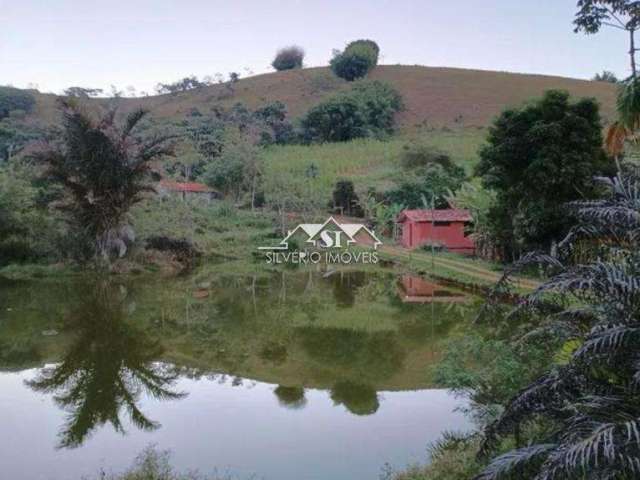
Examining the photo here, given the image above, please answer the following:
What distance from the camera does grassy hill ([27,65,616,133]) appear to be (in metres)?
57.5

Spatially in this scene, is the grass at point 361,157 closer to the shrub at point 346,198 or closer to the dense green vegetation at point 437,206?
the dense green vegetation at point 437,206

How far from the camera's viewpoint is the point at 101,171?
20.3 metres

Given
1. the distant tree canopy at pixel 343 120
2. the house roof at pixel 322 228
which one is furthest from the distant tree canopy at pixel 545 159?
the distant tree canopy at pixel 343 120

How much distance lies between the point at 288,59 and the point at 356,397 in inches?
3065

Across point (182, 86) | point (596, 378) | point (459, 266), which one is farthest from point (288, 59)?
point (596, 378)

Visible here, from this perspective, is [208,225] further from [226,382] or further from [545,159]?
[226,382]

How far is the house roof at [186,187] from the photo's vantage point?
30.5 metres

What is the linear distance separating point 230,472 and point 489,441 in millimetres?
3212

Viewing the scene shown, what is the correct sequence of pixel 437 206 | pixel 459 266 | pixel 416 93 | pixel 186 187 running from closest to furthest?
pixel 459 266
pixel 437 206
pixel 186 187
pixel 416 93

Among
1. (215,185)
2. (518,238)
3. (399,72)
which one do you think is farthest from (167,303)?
(399,72)

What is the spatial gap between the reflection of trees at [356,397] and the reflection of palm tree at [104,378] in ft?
7.24

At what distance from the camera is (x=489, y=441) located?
371cm

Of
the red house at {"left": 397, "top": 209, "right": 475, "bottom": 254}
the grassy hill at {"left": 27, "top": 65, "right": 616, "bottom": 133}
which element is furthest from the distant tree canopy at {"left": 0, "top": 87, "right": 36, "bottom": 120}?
the red house at {"left": 397, "top": 209, "right": 475, "bottom": 254}

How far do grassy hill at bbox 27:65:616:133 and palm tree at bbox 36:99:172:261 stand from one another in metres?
37.6
